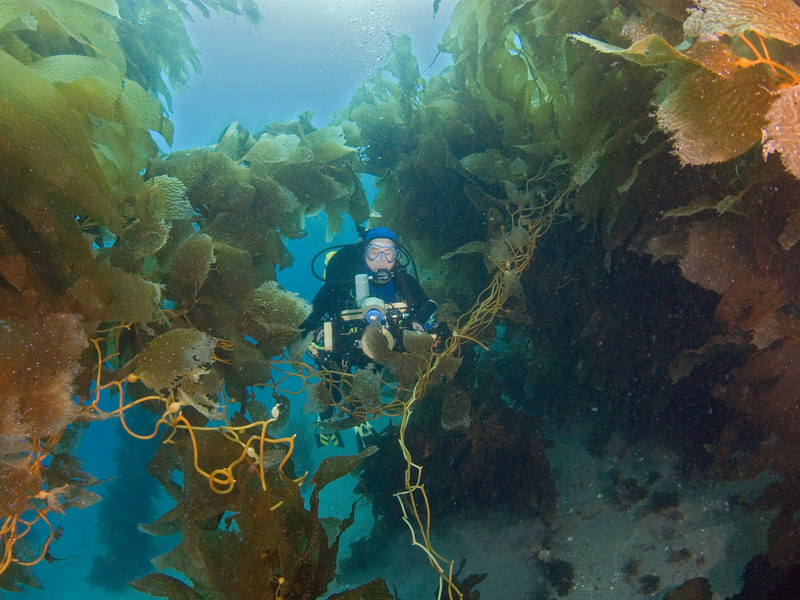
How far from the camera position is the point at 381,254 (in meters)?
3.62

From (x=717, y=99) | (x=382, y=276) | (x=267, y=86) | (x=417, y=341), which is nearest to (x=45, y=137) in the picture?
(x=417, y=341)

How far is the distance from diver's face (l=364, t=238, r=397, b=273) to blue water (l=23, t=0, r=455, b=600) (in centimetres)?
507

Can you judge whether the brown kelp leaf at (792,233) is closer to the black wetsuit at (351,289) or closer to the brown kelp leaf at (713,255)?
the brown kelp leaf at (713,255)

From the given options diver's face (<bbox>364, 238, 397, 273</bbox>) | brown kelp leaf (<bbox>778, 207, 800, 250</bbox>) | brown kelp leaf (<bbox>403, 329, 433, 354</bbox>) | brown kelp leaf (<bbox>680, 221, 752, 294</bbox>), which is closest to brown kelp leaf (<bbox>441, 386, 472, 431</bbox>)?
brown kelp leaf (<bbox>403, 329, 433, 354</bbox>)

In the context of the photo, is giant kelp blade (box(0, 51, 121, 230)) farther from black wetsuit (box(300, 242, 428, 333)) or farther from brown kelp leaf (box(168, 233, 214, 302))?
black wetsuit (box(300, 242, 428, 333))

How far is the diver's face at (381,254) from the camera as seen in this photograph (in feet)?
11.9

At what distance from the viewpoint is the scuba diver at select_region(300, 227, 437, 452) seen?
292cm

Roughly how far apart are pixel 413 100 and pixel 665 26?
271 cm

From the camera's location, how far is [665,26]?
5.41 feet

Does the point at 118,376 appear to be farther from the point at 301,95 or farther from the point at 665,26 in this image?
the point at 301,95

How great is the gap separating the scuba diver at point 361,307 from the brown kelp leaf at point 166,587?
48.2 inches

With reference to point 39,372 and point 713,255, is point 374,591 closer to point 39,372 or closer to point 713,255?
point 39,372

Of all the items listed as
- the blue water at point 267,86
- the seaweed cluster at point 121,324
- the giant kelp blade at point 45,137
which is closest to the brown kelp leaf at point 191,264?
the seaweed cluster at point 121,324

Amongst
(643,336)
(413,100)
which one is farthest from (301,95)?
(643,336)
